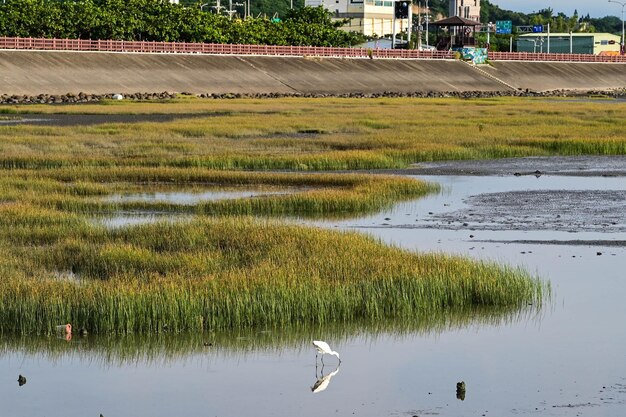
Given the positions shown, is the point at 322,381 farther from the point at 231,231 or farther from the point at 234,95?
the point at 234,95

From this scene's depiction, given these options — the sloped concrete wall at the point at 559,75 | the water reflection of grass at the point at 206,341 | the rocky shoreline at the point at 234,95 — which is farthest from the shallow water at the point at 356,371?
the sloped concrete wall at the point at 559,75

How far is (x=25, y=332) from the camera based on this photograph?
53.4ft

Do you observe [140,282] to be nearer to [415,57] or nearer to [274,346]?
[274,346]

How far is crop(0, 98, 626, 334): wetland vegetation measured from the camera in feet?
55.8

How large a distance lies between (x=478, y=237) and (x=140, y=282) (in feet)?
31.0

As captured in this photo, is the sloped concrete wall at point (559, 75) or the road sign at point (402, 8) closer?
the sloped concrete wall at point (559, 75)

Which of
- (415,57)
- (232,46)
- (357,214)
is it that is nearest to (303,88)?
(232,46)

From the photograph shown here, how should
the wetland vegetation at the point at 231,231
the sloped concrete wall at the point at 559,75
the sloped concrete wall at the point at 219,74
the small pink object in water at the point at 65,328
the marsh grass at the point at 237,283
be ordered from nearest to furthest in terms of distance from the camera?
the small pink object in water at the point at 65,328
the marsh grass at the point at 237,283
the wetland vegetation at the point at 231,231
the sloped concrete wall at the point at 219,74
the sloped concrete wall at the point at 559,75

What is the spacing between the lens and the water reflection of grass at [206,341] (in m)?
15.6

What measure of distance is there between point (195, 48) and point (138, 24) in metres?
8.10

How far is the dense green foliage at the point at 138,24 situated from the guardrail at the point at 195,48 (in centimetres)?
710

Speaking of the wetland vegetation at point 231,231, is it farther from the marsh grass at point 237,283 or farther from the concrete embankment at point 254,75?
the concrete embankment at point 254,75

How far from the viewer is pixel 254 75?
107875mm

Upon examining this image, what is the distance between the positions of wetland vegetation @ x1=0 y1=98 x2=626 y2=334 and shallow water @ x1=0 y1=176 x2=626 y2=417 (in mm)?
650
